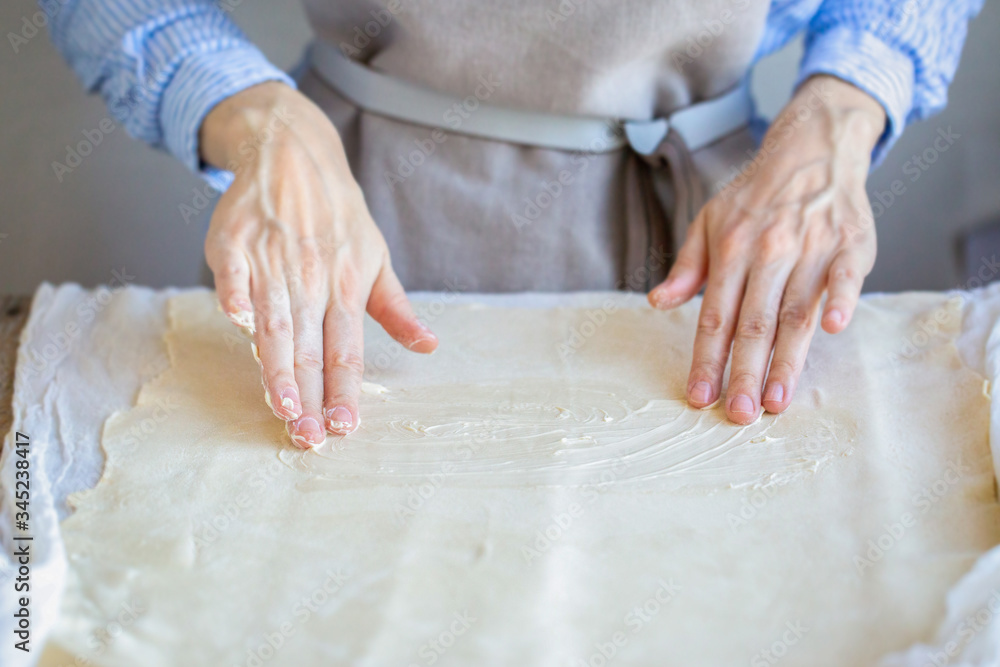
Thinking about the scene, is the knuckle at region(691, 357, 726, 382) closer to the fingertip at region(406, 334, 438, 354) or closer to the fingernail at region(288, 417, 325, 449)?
the fingertip at region(406, 334, 438, 354)

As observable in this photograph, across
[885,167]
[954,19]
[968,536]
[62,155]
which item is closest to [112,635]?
[968,536]

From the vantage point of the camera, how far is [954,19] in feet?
3.84

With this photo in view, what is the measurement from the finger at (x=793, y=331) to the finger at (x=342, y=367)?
0.46 meters

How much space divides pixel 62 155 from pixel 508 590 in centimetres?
166

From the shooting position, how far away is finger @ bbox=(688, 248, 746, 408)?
0.88 meters

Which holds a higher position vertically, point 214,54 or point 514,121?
point 214,54

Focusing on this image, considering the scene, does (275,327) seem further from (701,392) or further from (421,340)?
(701,392)

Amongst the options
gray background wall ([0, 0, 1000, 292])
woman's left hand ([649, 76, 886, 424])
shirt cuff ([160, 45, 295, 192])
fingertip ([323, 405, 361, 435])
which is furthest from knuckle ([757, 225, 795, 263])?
gray background wall ([0, 0, 1000, 292])

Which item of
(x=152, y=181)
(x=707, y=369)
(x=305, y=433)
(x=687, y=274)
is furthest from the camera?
(x=152, y=181)

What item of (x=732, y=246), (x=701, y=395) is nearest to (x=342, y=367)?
(x=701, y=395)

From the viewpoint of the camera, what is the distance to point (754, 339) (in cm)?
91

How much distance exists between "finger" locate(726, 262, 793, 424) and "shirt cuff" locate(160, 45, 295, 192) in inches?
27.9

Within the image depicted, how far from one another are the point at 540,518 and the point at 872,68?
2.84 feet

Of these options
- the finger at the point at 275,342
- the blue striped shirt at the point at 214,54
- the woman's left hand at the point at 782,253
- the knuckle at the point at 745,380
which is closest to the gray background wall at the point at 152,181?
the blue striped shirt at the point at 214,54
